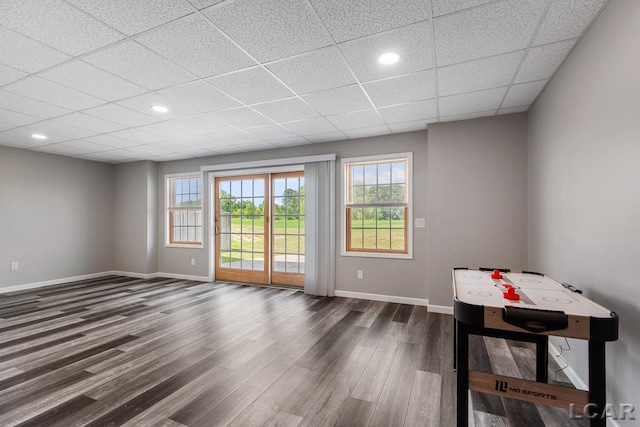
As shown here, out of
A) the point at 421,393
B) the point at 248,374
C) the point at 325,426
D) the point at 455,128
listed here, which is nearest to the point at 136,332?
the point at 248,374

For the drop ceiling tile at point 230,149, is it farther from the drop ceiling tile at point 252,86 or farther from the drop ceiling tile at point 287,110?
the drop ceiling tile at point 252,86

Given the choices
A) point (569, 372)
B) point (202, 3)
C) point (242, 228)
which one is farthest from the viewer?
point (242, 228)

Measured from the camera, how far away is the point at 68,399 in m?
2.01

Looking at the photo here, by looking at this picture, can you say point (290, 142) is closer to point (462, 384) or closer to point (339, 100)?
point (339, 100)

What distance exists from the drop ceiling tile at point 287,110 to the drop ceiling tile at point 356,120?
33 centimetres

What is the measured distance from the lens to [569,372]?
2348 millimetres

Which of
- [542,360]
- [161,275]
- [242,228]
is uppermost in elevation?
[242,228]

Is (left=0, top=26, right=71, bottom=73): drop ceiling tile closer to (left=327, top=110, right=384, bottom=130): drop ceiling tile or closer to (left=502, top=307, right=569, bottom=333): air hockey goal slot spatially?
(left=327, top=110, right=384, bottom=130): drop ceiling tile

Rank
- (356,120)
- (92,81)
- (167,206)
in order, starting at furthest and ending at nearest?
1. (167,206)
2. (356,120)
3. (92,81)

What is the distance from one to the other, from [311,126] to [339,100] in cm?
95

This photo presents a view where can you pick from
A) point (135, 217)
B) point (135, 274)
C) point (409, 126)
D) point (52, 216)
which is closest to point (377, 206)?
point (409, 126)

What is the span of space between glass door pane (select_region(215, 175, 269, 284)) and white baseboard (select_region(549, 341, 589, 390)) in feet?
14.0

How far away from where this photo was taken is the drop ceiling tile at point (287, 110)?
10.8ft

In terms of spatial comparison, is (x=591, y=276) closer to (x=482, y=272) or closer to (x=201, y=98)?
(x=482, y=272)
